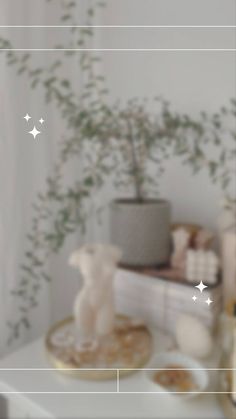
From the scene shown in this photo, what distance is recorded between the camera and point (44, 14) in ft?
2.40

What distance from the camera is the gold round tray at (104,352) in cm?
55

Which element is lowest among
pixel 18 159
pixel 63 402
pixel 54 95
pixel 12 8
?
pixel 63 402

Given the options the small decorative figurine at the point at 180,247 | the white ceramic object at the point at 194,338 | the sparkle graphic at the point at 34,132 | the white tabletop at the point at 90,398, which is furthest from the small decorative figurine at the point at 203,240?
the sparkle graphic at the point at 34,132

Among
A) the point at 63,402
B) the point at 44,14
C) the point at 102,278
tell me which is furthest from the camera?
the point at 44,14

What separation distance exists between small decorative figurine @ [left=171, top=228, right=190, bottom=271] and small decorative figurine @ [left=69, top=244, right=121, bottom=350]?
0.14m

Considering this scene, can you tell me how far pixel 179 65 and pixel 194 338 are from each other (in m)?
0.50

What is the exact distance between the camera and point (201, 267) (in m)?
0.65

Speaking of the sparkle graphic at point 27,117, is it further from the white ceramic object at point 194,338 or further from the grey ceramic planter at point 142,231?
the white ceramic object at point 194,338

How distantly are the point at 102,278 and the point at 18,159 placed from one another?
270mm

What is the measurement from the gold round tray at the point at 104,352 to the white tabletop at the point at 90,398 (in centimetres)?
1

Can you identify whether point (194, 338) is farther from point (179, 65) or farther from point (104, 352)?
point (179, 65)

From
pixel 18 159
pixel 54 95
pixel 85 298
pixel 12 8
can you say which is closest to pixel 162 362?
pixel 85 298

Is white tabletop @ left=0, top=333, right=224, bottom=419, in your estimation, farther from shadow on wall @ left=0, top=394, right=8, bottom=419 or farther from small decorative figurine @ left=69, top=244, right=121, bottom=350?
shadow on wall @ left=0, top=394, right=8, bottom=419

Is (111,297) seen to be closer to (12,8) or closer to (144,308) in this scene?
(144,308)
